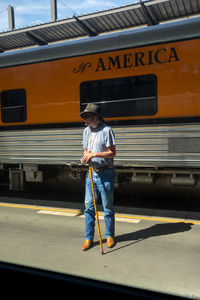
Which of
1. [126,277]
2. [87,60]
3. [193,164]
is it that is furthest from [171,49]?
[126,277]

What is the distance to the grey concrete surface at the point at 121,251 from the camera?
309cm

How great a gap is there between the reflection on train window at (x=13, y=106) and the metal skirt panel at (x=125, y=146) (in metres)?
0.30

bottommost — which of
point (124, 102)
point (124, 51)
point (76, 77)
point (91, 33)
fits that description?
point (124, 102)

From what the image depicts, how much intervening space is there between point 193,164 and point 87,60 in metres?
2.87

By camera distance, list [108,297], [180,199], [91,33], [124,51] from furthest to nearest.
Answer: [91,33], [180,199], [124,51], [108,297]

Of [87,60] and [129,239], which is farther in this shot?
[87,60]

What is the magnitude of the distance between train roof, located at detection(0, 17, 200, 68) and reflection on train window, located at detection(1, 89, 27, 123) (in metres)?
0.63

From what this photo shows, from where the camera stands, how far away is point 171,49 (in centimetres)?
507

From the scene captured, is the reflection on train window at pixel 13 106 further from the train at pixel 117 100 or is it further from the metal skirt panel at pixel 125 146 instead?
the metal skirt panel at pixel 125 146

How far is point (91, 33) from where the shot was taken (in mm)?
12227

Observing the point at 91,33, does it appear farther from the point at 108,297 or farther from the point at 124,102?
the point at 108,297

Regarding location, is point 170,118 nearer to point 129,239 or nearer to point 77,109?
point 77,109

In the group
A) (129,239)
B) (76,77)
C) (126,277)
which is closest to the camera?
(126,277)

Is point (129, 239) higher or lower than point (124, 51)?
lower
